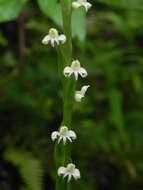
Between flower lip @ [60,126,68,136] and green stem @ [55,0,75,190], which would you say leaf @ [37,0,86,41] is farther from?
flower lip @ [60,126,68,136]

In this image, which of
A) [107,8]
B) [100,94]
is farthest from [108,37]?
[100,94]

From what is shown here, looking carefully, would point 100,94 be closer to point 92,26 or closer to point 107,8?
point 92,26

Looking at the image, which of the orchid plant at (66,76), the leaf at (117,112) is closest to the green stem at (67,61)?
the orchid plant at (66,76)

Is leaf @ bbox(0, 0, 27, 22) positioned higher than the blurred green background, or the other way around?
the blurred green background

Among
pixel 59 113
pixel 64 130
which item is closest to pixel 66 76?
pixel 64 130

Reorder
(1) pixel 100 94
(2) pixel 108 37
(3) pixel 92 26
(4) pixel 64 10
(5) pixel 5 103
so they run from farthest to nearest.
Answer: (2) pixel 108 37 → (3) pixel 92 26 → (1) pixel 100 94 → (5) pixel 5 103 → (4) pixel 64 10

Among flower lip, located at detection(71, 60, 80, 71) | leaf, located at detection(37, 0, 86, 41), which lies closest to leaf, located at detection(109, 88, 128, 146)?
leaf, located at detection(37, 0, 86, 41)
